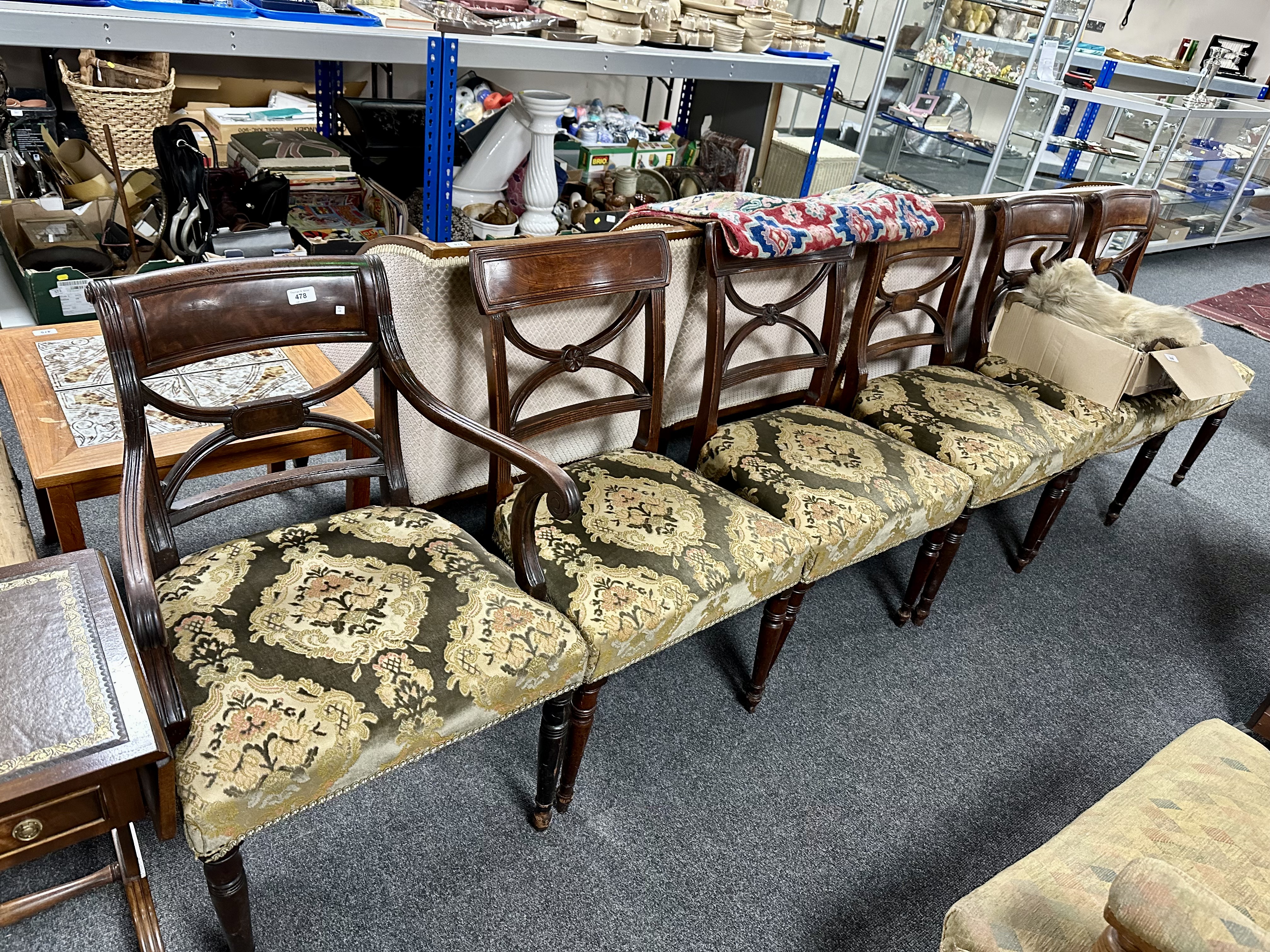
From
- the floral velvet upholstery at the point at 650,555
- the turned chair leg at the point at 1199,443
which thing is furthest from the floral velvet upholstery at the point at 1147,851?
the turned chair leg at the point at 1199,443

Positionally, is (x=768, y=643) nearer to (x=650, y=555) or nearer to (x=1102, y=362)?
(x=650, y=555)

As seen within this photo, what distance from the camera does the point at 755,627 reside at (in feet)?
6.34

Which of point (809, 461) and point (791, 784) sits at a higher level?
point (809, 461)

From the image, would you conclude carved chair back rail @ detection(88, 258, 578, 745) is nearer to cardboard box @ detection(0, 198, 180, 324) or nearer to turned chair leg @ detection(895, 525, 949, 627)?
cardboard box @ detection(0, 198, 180, 324)

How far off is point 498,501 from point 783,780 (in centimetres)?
76

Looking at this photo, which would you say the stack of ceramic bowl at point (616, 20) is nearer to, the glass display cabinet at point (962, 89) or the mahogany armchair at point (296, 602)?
the mahogany armchair at point (296, 602)

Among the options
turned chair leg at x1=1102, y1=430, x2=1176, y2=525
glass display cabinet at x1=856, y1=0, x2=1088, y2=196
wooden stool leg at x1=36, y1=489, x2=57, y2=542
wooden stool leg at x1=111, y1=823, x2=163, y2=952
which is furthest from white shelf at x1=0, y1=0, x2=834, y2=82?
glass display cabinet at x1=856, y1=0, x2=1088, y2=196

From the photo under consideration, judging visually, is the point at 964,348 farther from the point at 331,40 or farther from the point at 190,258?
the point at 190,258

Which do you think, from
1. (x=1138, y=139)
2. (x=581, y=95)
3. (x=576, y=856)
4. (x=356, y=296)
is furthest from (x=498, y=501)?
(x=1138, y=139)

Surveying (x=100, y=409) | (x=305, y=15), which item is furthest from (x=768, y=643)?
(x=305, y=15)

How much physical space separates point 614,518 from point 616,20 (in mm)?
1730

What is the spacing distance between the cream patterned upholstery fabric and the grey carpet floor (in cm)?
38

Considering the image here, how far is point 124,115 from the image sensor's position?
2.73m

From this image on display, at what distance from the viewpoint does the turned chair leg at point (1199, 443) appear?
102 inches
